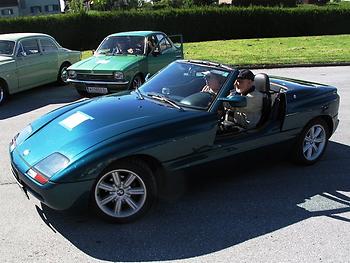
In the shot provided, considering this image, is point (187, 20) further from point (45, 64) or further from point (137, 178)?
point (137, 178)

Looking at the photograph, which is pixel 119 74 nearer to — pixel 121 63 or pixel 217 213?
pixel 121 63

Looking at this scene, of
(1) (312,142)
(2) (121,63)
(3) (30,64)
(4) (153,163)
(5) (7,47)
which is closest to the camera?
(4) (153,163)

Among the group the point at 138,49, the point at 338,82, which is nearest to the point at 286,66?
the point at 338,82

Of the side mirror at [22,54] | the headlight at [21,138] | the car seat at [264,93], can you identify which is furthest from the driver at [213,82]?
the side mirror at [22,54]

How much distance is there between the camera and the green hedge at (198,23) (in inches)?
934

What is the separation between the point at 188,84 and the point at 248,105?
0.74m

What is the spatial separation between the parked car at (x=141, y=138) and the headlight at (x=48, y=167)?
0.03 feet

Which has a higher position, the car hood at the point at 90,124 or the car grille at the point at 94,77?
the car hood at the point at 90,124

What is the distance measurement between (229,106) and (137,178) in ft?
4.98

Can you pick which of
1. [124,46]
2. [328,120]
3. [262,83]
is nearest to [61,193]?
[262,83]

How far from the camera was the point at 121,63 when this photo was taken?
10047 millimetres

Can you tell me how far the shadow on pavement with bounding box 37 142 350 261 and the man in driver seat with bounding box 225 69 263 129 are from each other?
0.44 meters

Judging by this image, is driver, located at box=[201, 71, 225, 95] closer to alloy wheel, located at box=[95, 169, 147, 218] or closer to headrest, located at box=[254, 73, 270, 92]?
headrest, located at box=[254, 73, 270, 92]

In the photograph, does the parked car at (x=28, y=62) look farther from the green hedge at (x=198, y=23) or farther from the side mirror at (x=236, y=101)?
the green hedge at (x=198, y=23)
